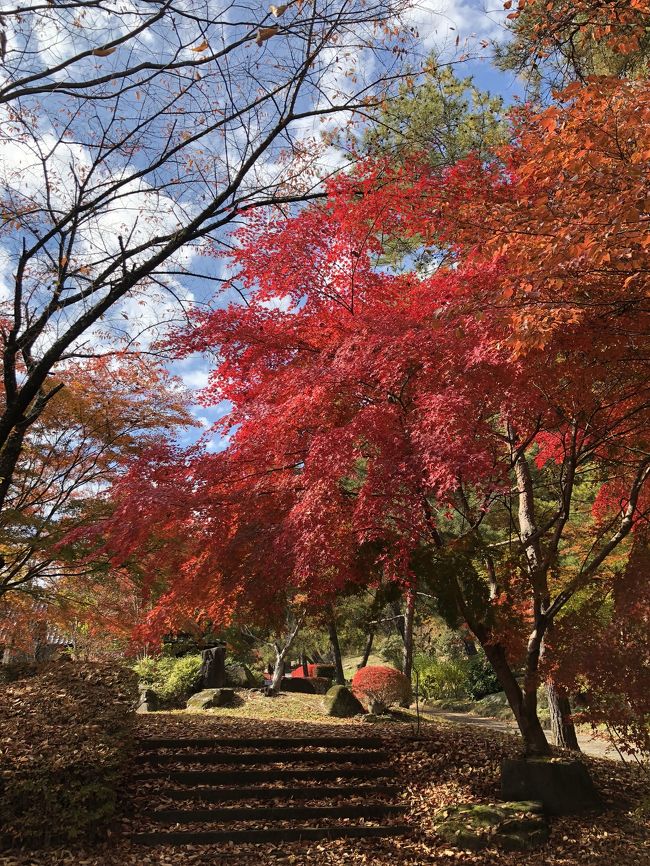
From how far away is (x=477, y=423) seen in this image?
234 inches

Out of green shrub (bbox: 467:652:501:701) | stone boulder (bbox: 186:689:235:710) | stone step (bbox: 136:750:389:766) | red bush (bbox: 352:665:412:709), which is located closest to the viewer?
stone step (bbox: 136:750:389:766)

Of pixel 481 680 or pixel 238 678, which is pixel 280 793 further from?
pixel 481 680

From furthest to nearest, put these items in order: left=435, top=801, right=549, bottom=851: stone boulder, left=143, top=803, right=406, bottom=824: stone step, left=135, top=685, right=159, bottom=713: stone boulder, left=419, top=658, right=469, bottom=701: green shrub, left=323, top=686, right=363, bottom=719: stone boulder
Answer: left=419, top=658, right=469, bottom=701: green shrub → left=135, top=685, right=159, bottom=713: stone boulder → left=323, top=686, right=363, bottom=719: stone boulder → left=143, top=803, right=406, bottom=824: stone step → left=435, top=801, right=549, bottom=851: stone boulder

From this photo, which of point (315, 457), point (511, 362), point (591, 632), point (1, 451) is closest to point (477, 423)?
point (511, 362)

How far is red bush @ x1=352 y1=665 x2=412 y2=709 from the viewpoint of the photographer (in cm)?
1366

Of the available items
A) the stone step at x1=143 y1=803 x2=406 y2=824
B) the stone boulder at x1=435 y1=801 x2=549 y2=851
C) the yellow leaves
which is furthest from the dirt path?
the yellow leaves

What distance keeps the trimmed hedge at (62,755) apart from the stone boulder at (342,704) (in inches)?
236

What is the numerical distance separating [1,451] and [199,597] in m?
2.74

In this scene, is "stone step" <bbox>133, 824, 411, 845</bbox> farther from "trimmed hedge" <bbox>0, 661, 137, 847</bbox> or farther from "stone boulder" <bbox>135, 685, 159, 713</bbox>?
"stone boulder" <bbox>135, 685, 159, 713</bbox>

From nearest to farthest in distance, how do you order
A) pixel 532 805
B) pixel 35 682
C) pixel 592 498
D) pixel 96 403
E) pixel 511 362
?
pixel 511 362
pixel 532 805
pixel 35 682
pixel 96 403
pixel 592 498

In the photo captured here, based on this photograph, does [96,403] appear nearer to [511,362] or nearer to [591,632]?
[511,362]

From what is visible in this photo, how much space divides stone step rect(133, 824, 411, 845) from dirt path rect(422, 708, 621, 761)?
4951mm

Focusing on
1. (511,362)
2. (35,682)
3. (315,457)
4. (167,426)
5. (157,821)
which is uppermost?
(167,426)

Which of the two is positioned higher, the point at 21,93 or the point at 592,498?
the point at 21,93
